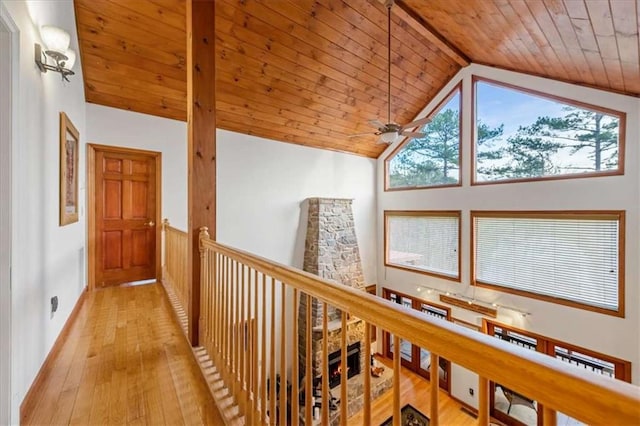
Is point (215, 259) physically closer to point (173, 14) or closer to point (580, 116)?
point (173, 14)

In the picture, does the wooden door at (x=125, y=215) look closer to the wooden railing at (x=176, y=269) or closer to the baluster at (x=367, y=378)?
the wooden railing at (x=176, y=269)

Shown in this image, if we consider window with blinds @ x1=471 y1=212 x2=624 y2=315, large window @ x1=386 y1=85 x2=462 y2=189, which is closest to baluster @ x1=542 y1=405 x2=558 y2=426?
window with blinds @ x1=471 y1=212 x2=624 y2=315

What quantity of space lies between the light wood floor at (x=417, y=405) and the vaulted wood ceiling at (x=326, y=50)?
5028 mm

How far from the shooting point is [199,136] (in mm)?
2381

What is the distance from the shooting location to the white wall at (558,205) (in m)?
3.98

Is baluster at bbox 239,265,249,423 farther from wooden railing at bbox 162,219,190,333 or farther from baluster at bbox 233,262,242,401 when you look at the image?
wooden railing at bbox 162,219,190,333

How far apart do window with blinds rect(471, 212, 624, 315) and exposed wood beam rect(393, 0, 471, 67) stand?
2871 mm

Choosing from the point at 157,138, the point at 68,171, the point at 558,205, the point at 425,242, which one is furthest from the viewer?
the point at 425,242

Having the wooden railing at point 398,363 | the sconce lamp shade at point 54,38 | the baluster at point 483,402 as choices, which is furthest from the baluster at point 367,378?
the sconce lamp shade at point 54,38

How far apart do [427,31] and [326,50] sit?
1551 mm

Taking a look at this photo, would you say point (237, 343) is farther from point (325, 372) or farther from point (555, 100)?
point (555, 100)

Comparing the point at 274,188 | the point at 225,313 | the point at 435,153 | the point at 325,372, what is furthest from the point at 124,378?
the point at 435,153

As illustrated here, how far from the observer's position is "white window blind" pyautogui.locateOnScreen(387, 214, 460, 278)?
6.09m

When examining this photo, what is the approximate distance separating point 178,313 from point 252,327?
1895 mm
